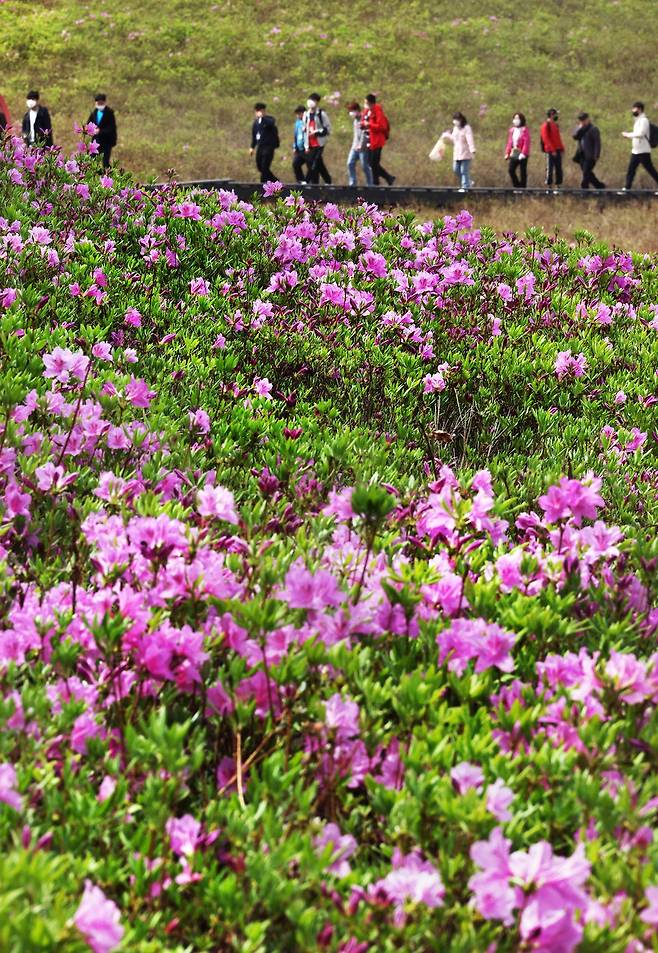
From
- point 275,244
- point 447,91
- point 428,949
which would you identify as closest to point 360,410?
point 275,244

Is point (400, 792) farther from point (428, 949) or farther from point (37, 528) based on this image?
point (37, 528)

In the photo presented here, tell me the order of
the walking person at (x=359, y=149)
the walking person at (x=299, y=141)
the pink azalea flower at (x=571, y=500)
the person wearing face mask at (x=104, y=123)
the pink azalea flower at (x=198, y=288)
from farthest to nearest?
the walking person at (x=359, y=149) → the walking person at (x=299, y=141) → the person wearing face mask at (x=104, y=123) → the pink azalea flower at (x=198, y=288) → the pink azalea flower at (x=571, y=500)

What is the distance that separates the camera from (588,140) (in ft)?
80.6

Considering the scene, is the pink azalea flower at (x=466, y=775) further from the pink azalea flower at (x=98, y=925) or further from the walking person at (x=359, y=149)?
the walking person at (x=359, y=149)

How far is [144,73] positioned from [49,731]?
4274 cm

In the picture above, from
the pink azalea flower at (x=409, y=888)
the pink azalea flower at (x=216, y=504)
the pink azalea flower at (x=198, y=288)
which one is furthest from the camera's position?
the pink azalea flower at (x=198, y=288)

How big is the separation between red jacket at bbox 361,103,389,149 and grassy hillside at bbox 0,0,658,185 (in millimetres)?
9377

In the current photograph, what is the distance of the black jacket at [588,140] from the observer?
24438 mm

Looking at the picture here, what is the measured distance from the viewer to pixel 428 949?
185 cm

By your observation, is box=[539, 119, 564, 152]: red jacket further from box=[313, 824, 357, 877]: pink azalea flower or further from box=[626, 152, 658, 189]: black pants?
box=[313, 824, 357, 877]: pink azalea flower

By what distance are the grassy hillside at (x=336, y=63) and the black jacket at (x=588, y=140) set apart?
7.71 m

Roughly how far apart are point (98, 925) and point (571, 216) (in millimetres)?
20500

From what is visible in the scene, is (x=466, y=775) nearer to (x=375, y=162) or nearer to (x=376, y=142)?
(x=376, y=142)

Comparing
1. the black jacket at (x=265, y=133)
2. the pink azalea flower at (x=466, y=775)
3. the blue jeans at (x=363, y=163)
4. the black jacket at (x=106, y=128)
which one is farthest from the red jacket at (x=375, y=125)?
the pink azalea flower at (x=466, y=775)
